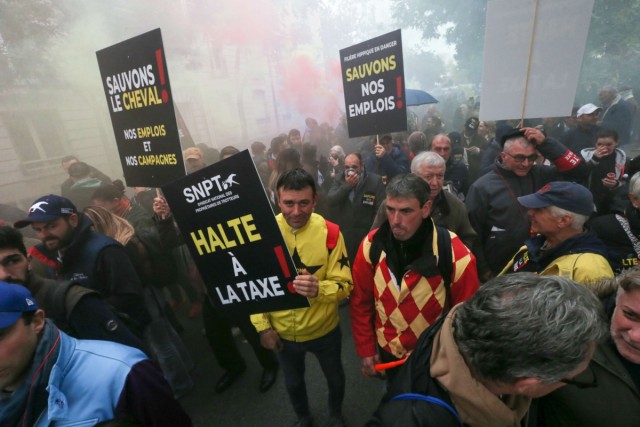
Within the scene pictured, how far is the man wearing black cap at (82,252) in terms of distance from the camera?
2373 mm

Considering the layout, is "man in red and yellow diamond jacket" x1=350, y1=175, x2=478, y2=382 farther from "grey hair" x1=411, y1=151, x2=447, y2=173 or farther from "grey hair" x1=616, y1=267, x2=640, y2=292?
"grey hair" x1=411, y1=151, x2=447, y2=173

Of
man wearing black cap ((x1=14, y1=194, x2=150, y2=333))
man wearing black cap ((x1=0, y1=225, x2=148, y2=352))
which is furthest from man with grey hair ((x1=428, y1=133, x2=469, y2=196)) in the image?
man wearing black cap ((x1=0, y1=225, x2=148, y2=352))

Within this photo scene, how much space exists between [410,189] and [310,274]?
87 centimetres

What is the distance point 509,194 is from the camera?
10.2 ft

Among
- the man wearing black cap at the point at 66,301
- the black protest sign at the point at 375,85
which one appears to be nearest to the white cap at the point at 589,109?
the black protest sign at the point at 375,85

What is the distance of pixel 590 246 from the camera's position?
1919 millimetres

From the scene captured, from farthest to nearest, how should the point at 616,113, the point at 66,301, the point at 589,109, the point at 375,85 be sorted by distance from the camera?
the point at 616,113 → the point at 589,109 → the point at 375,85 → the point at 66,301

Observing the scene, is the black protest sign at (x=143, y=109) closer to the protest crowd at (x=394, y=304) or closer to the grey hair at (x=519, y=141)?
the protest crowd at (x=394, y=304)

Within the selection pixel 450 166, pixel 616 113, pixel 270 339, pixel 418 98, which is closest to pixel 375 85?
pixel 450 166

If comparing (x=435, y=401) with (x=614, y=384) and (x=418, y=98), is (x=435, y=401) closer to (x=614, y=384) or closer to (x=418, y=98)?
(x=614, y=384)

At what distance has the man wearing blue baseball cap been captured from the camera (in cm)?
122

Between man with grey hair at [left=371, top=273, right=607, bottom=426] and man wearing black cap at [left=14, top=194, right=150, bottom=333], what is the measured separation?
2.23 meters

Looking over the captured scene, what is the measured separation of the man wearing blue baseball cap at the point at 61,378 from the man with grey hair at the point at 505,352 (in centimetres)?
105

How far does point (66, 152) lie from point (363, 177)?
7.04 m
